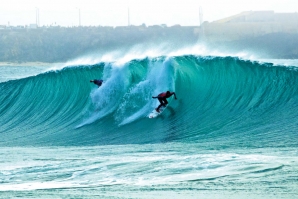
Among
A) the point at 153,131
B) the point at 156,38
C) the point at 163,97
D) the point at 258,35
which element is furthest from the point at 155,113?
the point at 156,38

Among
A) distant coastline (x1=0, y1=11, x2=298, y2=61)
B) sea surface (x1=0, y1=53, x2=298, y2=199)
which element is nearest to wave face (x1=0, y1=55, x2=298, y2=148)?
sea surface (x1=0, y1=53, x2=298, y2=199)

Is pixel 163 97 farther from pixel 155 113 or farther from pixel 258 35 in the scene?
pixel 258 35

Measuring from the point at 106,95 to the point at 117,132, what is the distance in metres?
2.74

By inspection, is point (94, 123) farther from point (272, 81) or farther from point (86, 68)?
point (86, 68)

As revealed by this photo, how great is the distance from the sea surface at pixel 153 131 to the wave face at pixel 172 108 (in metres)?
0.03

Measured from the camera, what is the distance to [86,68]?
21.8m

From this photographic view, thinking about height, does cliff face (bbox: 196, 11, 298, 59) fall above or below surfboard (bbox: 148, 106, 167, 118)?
above

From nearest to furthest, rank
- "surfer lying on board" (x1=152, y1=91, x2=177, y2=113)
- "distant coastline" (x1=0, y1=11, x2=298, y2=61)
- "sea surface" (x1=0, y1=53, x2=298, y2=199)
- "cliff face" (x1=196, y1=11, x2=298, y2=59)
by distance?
"sea surface" (x1=0, y1=53, x2=298, y2=199)
"surfer lying on board" (x1=152, y1=91, x2=177, y2=113)
"cliff face" (x1=196, y1=11, x2=298, y2=59)
"distant coastline" (x1=0, y1=11, x2=298, y2=61)

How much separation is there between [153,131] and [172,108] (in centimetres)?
156

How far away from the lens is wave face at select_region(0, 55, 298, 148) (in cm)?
1331

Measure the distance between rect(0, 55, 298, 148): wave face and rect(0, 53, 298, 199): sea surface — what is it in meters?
0.03

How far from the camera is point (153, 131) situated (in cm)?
1439

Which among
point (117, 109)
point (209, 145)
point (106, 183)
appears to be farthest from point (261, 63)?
point (106, 183)

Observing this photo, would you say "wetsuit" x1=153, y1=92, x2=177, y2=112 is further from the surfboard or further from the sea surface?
A: the sea surface
